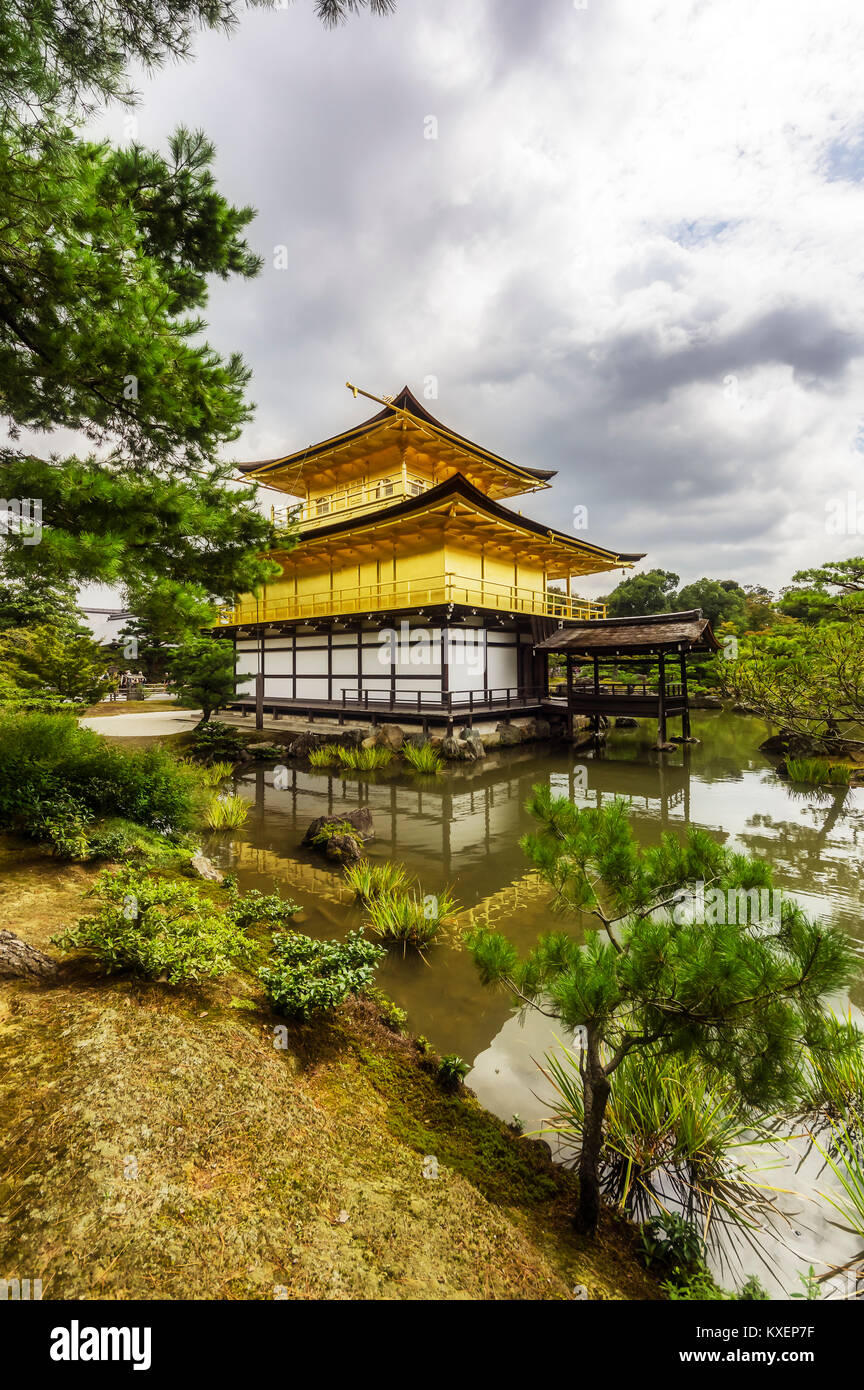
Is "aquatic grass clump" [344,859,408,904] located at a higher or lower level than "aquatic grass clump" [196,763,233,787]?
lower

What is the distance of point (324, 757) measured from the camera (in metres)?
15.3

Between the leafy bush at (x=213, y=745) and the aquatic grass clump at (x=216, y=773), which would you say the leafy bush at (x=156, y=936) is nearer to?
the aquatic grass clump at (x=216, y=773)

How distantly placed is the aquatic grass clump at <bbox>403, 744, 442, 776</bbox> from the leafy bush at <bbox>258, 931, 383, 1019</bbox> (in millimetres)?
9652

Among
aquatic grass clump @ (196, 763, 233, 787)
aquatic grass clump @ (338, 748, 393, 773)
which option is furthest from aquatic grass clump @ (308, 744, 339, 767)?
aquatic grass clump @ (196, 763, 233, 787)

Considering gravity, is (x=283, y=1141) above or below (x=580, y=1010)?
below

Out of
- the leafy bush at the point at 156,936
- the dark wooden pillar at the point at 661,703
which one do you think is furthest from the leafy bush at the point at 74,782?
the dark wooden pillar at the point at 661,703

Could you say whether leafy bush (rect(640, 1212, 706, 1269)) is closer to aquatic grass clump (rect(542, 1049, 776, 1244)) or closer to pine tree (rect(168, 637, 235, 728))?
aquatic grass clump (rect(542, 1049, 776, 1244))

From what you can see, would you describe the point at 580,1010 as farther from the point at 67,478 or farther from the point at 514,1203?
the point at 67,478

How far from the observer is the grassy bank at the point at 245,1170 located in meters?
1.81

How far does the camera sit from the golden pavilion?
16984 millimetres

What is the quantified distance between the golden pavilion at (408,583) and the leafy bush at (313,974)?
40.7ft

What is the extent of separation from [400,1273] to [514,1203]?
810 millimetres

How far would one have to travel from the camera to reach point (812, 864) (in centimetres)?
735
